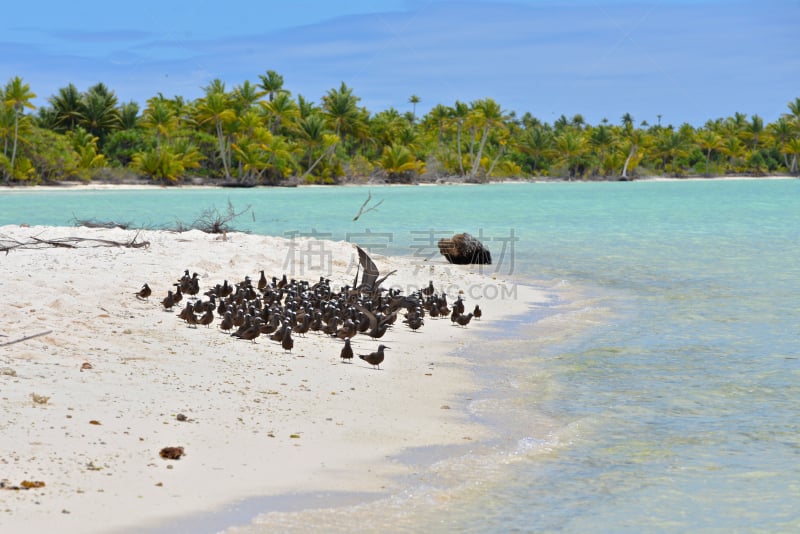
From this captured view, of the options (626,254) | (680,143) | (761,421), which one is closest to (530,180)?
(680,143)

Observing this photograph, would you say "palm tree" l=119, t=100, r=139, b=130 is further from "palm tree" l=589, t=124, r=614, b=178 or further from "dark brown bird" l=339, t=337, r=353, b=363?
"dark brown bird" l=339, t=337, r=353, b=363

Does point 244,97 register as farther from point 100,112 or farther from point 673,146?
point 673,146

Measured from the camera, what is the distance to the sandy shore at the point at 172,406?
5.50 m

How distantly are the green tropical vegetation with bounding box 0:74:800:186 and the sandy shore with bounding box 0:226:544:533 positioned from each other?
68.7 meters

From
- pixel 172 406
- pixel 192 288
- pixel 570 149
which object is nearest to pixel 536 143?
pixel 570 149

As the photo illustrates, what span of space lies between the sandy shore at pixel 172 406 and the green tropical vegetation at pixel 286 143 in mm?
68705

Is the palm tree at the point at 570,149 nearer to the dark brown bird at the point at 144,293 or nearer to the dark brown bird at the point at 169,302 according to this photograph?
the dark brown bird at the point at 144,293

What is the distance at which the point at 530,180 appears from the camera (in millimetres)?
136250

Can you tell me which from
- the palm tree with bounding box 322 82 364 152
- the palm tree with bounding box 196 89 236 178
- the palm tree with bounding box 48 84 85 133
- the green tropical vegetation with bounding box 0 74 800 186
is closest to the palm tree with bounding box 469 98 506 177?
the green tropical vegetation with bounding box 0 74 800 186

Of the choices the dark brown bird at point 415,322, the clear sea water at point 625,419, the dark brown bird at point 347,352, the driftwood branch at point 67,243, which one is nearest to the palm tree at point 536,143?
the clear sea water at point 625,419

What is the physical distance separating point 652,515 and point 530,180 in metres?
133

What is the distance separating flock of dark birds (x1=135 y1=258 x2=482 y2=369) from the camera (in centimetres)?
1036

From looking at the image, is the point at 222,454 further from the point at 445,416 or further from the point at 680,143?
the point at 680,143

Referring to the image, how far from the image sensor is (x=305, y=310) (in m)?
11.3
